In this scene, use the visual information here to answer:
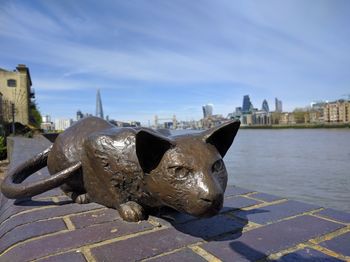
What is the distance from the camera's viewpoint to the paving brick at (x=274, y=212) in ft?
8.83

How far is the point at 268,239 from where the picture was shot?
223cm

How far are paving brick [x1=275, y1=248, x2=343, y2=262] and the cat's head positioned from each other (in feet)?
1.68

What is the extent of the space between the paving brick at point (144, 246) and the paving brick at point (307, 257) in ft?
2.03

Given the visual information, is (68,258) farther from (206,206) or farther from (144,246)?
(206,206)

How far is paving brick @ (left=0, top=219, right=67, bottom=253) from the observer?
90.0 inches

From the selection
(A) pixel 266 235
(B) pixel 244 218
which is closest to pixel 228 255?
(A) pixel 266 235

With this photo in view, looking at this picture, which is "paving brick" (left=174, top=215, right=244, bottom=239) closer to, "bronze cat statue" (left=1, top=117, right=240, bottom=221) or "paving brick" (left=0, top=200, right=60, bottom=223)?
"bronze cat statue" (left=1, top=117, right=240, bottom=221)

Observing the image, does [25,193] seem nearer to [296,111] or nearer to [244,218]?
[244,218]

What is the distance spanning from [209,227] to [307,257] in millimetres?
777

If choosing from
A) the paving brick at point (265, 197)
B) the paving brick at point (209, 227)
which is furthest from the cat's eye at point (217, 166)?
the paving brick at point (265, 197)

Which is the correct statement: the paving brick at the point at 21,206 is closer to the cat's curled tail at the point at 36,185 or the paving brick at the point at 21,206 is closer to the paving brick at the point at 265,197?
the cat's curled tail at the point at 36,185

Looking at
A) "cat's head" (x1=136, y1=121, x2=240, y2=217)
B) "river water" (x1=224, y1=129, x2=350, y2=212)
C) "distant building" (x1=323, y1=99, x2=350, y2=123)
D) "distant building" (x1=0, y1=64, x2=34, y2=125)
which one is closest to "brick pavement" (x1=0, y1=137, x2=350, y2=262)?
"cat's head" (x1=136, y1=121, x2=240, y2=217)

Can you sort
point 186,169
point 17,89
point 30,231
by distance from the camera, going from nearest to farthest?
point 186,169, point 30,231, point 17,89

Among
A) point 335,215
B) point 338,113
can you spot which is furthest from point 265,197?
point 338,113
